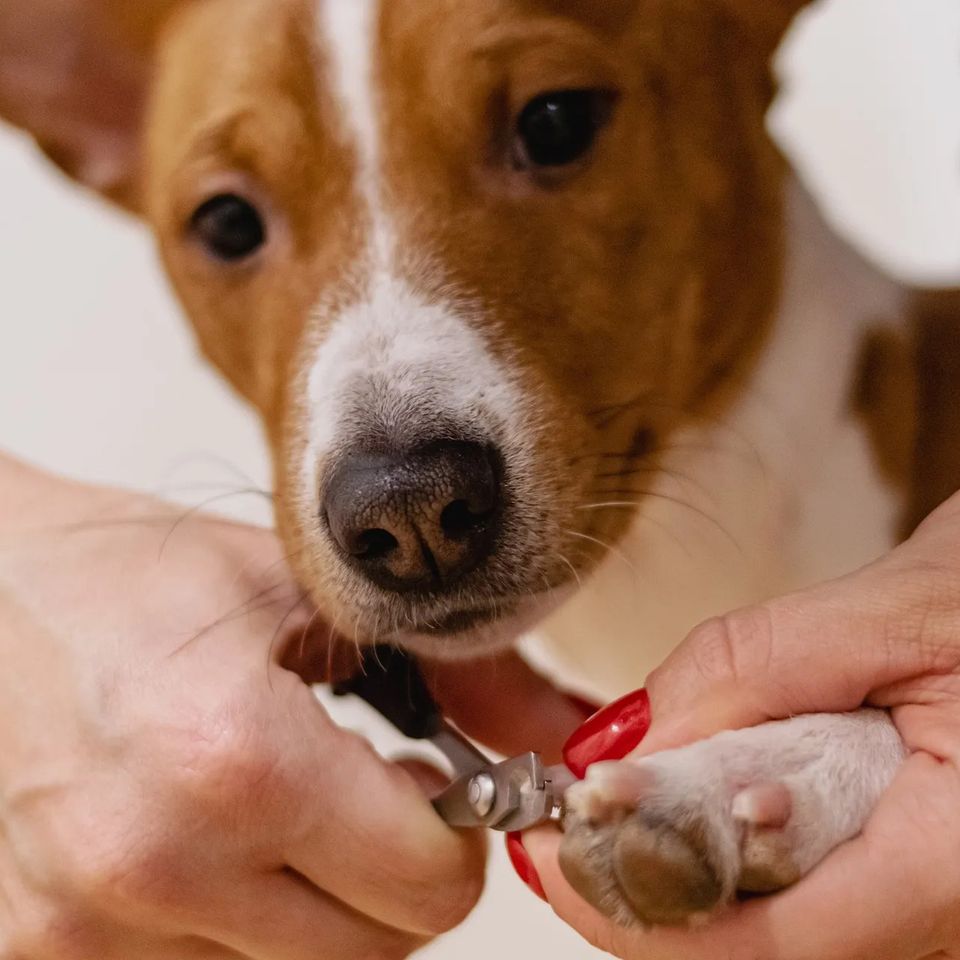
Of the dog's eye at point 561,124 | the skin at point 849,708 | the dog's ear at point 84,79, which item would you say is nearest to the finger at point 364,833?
the skin at point 849,708

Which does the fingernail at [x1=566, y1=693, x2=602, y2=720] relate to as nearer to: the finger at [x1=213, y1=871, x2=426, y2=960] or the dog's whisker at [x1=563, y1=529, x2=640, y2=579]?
the dog's whisker at [x1=563, y1=529, x2=640, y2=579]

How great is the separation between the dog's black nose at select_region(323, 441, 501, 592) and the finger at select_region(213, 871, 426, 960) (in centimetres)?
27

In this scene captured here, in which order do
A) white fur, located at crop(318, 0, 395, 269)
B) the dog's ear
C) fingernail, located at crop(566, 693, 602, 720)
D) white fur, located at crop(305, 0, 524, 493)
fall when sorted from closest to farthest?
white fur, located at crop(305, 0, 524, 493) → white fur, located at crop(318, 0, 395, 269) → fingernail, located at crop(566, 693, 602, 720) → the dog's ear

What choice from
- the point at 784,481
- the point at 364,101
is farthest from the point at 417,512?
the point at 784,481

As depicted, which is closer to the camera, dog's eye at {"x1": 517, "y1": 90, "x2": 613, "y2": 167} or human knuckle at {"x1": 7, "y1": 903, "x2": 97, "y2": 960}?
human knuckle at {"x1": 7, "y1": 903, "x2": 97, "y2": 960}

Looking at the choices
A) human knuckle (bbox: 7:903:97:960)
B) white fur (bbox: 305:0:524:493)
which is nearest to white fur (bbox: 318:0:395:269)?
white fur (bbox: 305:0:524:493)

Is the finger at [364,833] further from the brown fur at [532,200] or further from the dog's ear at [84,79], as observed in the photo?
the dog's ear at [84,79]

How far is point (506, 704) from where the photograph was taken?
1.24 meters

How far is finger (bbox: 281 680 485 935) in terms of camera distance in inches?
38.7

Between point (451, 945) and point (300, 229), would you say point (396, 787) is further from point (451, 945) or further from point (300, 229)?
point (451, 945)

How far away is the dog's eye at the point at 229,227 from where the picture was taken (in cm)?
129

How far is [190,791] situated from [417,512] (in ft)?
0.93

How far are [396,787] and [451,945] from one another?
3.57 ft

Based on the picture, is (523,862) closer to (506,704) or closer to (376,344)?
(506,704)
